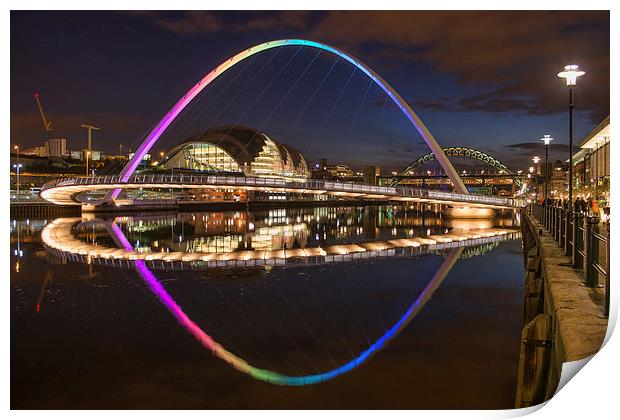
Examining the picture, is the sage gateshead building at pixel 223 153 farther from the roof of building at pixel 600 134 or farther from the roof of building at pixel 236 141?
the roof of building at pixel 600 134

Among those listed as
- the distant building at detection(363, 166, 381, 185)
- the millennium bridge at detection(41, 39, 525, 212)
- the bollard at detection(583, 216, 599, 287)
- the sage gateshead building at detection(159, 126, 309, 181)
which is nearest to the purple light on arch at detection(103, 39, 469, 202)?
the millennium bridge at detection(41, 39, 525, 212)

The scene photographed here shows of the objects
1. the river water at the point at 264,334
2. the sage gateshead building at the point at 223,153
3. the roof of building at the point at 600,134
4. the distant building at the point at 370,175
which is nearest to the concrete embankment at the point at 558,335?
the river water at the point at 264,334

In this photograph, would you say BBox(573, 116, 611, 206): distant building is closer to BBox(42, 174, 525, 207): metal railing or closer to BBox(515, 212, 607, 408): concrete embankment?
BBox(42, 174, 525, 207): metal railing

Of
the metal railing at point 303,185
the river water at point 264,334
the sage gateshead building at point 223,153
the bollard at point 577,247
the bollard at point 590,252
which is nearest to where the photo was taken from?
the river water at point 264,334

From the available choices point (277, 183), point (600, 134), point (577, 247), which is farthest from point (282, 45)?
point (577, 247)

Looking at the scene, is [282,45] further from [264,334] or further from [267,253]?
[264,334]

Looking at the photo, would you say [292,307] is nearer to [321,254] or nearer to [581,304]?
[581,304]
